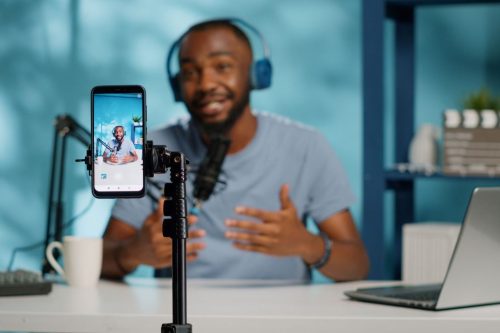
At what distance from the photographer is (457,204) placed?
3.38m

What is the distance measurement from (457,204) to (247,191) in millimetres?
963

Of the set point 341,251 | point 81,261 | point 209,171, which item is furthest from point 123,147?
point 209,171

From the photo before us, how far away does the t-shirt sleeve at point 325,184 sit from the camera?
2.75 m

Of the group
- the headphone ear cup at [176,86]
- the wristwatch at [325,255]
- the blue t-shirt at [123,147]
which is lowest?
the wristwatch at [325,255]

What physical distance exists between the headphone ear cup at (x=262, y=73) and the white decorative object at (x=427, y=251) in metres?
0.64

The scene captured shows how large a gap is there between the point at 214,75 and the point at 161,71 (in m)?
0.85

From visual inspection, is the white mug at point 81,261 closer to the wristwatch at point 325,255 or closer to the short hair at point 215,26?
the wristwatch at point 325,255

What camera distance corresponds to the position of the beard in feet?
9.50

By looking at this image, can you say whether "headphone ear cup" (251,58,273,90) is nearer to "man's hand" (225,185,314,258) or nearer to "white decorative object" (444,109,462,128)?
"white decorative object" (444,109,462,128)

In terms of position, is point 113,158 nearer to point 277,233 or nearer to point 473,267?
point 473,267

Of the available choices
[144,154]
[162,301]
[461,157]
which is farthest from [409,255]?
[144,154]

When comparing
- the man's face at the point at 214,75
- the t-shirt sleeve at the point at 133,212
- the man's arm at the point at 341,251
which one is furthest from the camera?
the man's face at the point at 214,75

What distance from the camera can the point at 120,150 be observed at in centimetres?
120

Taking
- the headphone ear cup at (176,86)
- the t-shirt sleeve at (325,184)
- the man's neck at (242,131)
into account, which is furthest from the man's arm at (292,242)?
the headphone ear cup at (176,86)
